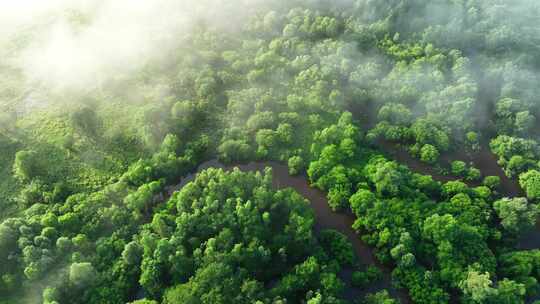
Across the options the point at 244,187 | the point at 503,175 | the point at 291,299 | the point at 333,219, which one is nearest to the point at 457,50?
the point at 503,175

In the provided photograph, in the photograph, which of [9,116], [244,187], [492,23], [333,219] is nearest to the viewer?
[244,187]

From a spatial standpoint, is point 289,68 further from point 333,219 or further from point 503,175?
point 503,175

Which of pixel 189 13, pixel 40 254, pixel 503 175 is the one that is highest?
pixel 189 13

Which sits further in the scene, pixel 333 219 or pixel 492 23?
pixel 492 23

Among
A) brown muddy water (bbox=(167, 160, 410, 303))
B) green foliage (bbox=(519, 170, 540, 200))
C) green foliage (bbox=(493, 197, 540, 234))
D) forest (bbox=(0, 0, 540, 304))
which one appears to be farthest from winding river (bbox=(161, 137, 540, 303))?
green foliage (bbox=(493, 197, 540, 234))

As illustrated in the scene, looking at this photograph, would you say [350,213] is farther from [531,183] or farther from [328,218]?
[531,183]

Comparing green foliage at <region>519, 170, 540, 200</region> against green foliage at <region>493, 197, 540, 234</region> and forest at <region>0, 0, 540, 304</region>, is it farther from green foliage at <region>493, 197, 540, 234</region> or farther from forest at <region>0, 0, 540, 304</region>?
green foliage at <region>493, 197, 540, 234</region>

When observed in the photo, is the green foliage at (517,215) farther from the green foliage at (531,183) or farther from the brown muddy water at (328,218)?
the brown muddy water at (328,218)

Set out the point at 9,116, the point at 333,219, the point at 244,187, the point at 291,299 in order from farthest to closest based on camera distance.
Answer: the point at 9,116 → the point at 333,219 → the point at 244,187 → the point at 291,299
